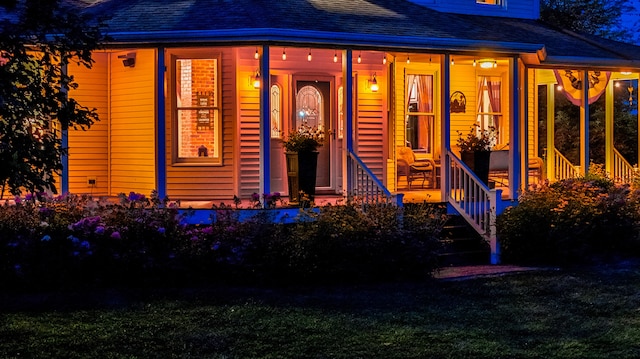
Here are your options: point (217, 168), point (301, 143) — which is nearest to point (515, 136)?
point (301, 143)

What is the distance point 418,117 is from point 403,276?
634cm

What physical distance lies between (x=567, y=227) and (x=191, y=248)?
5567 millimetres

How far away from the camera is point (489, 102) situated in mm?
17047

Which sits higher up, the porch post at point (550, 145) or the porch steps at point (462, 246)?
the porch post at point (550, 145)

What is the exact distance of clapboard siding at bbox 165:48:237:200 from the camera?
13.6 m

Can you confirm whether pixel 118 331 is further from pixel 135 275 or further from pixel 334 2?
pixel 334 2

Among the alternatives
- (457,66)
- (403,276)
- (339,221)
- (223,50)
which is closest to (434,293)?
(403,276)

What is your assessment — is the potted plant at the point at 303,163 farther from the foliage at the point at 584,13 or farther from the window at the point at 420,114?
the foliage at the point at 584,13

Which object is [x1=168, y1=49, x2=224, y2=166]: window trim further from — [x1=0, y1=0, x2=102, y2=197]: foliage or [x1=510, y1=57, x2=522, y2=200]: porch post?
[x1=0, y1=0, x2=102, y2=197]: foliage

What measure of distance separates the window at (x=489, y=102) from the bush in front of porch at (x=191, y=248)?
22.5ft

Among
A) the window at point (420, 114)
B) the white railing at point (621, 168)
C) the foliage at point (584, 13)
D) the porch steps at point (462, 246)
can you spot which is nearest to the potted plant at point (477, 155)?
the window at point (420, 114)

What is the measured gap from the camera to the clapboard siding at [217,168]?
44.5 feet

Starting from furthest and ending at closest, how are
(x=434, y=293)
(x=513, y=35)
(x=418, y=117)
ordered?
1. (x=418, y=117)
2. (x=513, y=35)
3. (x=434, y=293)

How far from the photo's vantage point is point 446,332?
296 inches
